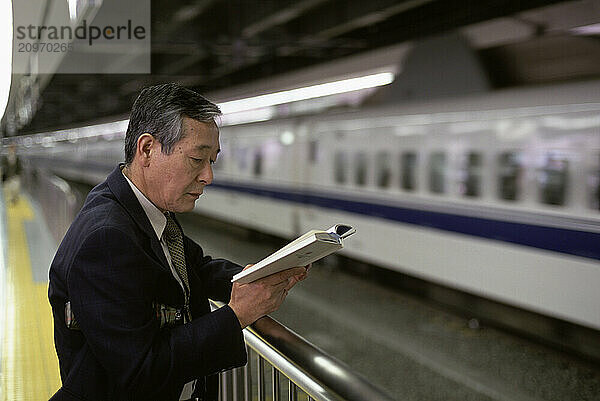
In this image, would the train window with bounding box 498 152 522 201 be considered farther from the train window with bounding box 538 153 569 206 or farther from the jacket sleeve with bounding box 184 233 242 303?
the jacket sleeve with bounding box 184 233 242 303

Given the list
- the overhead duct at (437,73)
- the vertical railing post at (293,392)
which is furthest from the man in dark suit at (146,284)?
the overhead duct at (437,73)

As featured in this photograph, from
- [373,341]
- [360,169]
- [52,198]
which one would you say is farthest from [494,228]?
[52,198]

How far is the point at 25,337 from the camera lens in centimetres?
347

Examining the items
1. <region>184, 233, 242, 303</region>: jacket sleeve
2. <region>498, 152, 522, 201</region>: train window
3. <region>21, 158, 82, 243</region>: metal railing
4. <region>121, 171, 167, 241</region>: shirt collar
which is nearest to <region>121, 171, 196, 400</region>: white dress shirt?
<region>121, 171, 167, 241</region>: shirt collar

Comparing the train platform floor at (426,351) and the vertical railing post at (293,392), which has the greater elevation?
the vertical railing post at (293,392)

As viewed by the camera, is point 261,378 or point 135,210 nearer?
point 135,210

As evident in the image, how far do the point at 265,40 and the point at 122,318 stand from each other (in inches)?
383

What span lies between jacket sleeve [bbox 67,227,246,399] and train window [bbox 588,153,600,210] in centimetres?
469

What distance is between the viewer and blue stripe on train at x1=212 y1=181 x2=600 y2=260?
5.59 metres

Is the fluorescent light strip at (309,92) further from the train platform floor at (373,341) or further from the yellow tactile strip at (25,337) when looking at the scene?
the yellow tactile strip at (25,337)

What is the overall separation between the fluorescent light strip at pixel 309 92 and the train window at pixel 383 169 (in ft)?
2.72

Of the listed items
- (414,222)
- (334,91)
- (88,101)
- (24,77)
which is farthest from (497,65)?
(24,77)

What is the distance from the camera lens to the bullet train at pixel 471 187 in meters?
5.64

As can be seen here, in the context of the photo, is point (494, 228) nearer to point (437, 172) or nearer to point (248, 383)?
point (437, 172)
